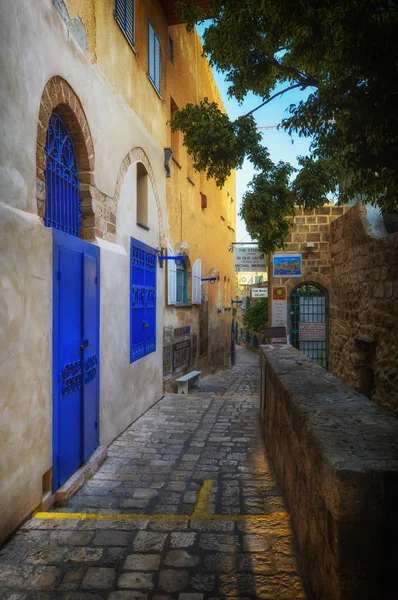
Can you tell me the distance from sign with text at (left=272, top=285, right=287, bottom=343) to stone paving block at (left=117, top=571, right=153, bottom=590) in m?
9.95

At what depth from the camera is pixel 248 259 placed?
1345 cm

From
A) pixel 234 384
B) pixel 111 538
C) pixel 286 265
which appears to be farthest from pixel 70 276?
pixel 234 384

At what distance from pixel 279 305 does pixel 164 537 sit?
31.9 feet

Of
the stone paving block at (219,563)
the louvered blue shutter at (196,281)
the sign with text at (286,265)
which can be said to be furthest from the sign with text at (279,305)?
the stone paving block at (219,563)

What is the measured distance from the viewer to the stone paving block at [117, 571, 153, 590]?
7.69 ft

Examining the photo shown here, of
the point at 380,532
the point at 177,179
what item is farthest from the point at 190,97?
the point at 380,532

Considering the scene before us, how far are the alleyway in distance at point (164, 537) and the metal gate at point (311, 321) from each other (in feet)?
25.0

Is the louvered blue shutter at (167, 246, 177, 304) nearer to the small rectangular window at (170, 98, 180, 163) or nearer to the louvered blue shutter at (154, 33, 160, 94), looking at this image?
the small rectangular window at (170, 98, 180, 163)

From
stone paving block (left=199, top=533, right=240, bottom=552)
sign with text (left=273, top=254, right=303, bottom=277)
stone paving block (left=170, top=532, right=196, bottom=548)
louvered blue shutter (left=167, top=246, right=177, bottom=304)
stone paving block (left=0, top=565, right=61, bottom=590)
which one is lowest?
stone paving block (left=0, top=565, right=61, bottom=590)

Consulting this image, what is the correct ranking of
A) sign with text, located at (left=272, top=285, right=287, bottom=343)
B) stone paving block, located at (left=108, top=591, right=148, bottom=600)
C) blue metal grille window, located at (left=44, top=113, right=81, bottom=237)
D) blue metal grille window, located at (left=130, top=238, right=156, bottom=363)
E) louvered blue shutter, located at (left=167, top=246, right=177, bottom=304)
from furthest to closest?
sign with text, located at (left=272, top=285, right=287, bottom=343)
louvered blue shutter, located at (left=167, top=246, right=177, bottom=304)
blue metal grille window, located at (left=130, top=238, right=156, bottom=363)
blue metal grille window, located at (left=44, top=113, right=81, bottom=237)
stone paving block, located at (left=108, top=591, right=148, bottom=600)

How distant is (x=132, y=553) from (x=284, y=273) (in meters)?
10.2

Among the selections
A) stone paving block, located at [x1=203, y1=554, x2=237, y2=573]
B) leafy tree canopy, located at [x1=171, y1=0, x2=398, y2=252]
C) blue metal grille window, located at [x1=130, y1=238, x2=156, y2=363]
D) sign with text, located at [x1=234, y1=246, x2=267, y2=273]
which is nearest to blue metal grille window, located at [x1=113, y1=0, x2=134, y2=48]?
leafy tree canopy, located at [x1=171, y1=0, x2=398, y2=252]

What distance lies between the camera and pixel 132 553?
105 inches

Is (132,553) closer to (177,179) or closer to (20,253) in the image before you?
(20,253)
